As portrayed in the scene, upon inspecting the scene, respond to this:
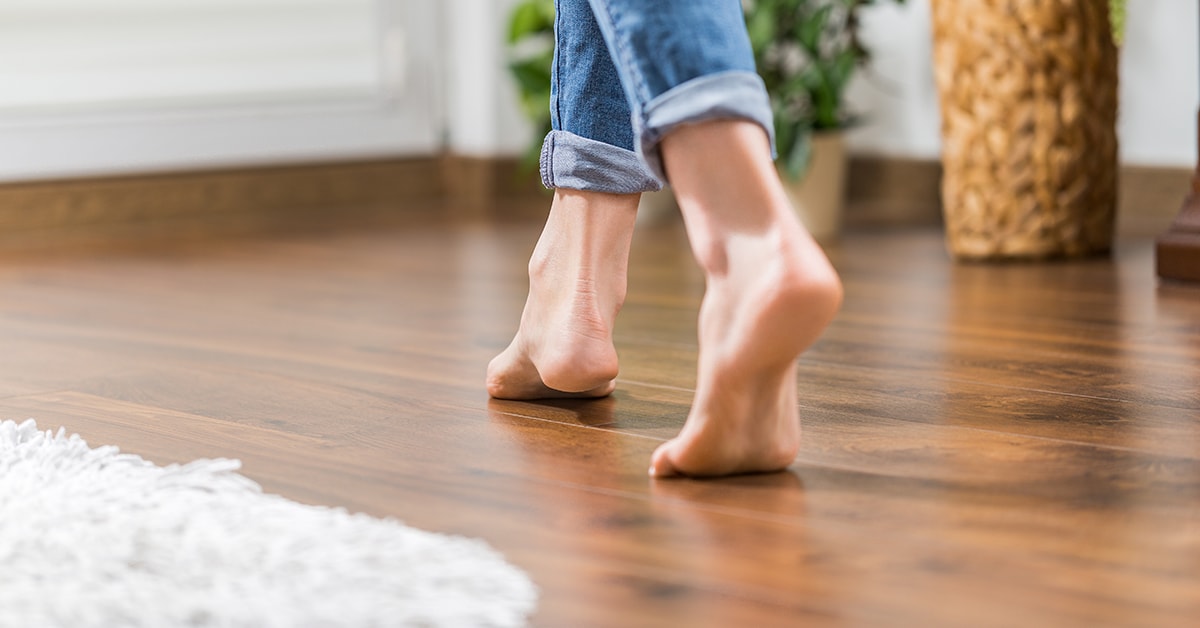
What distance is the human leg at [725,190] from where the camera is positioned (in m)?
0.71

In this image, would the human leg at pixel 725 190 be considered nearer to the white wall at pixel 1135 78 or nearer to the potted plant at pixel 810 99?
the potted plant at pixel 810 99

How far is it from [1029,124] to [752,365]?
3.95 feet

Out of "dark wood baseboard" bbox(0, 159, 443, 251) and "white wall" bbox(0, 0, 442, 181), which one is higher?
"white wall" bbox(0, 0, 442, 181)

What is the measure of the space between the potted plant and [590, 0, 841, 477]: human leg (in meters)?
1.45

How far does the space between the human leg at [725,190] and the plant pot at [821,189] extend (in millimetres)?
1476

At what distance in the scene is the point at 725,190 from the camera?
732 mm

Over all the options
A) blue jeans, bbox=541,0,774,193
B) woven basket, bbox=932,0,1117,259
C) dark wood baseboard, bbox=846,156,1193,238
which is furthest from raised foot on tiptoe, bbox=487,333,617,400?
dark wood baseboard, bbox=846,156,1193,238

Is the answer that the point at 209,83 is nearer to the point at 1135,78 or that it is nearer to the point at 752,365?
the point at 1135,78

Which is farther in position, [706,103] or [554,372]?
[554,372]

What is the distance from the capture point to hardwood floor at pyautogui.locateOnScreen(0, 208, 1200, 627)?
2.04 feet

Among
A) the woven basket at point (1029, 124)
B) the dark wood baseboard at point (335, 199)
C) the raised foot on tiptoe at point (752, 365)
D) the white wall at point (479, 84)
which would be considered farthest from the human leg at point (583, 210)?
the white wall at point (479, 84)

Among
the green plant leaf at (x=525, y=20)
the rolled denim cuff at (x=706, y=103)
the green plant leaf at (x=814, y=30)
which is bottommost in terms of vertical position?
the rolled denim cuff at (x=706, y=103)

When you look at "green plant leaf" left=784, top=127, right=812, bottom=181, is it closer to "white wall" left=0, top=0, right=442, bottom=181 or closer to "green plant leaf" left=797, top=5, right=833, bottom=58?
"green plant leaf" left=797, top=5, right=833, bottom=58

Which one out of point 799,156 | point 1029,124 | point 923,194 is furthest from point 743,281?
point 923,194
